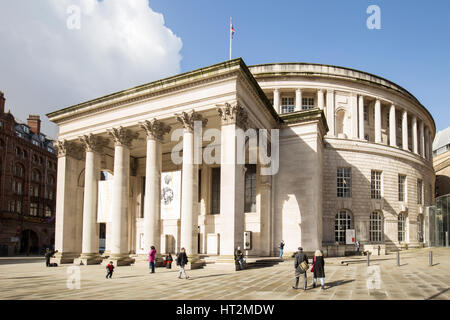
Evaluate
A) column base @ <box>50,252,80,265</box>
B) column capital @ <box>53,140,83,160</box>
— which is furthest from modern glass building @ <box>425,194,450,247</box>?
column capital @ <box>53,140,83,160</box>

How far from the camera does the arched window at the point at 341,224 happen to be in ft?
126

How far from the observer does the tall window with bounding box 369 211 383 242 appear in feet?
130

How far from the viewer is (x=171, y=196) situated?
25891 mm

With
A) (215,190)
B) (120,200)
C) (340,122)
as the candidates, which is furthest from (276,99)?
(120,200)

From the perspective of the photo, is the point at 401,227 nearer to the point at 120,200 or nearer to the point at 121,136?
the point at 120,200

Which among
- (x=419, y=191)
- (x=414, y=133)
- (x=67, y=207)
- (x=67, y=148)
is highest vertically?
(x=414, y=133)

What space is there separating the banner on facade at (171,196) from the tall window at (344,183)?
67.8 ft

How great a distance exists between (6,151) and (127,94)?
4329 cm

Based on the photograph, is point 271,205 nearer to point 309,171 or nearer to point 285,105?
point 309,171

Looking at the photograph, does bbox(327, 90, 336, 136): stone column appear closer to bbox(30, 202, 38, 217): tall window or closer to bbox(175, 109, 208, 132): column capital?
bbox(175, 109, 208, 132): column capital

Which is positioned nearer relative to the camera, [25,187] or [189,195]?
[189,195]

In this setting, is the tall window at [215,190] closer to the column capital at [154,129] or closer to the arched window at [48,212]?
the column capital at [154,129]

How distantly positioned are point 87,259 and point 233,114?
16.7m

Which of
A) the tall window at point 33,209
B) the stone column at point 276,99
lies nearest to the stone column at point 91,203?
the stone column at point 276,99
